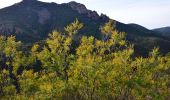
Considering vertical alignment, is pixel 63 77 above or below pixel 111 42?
below

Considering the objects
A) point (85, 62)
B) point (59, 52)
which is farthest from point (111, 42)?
point (85, 62)

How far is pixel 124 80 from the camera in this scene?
59.7 metres

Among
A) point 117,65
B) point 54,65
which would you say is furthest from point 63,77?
point 117,65

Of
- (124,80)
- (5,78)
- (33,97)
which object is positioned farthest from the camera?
(5,78)

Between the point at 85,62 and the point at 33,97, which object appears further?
the point at 33,97

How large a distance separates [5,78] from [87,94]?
1750 centimetres

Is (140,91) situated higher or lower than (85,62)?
lower

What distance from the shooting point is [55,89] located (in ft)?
203

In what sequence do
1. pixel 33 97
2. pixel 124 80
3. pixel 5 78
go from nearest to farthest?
pixel 124 80 < pixel 33 97 < pixel 5 78

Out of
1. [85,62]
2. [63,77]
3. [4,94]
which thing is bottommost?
[4,94]

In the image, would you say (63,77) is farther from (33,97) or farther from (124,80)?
(124,80)

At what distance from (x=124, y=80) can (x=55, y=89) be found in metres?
11.9

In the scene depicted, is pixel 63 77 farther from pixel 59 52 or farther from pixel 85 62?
pixel 85 62

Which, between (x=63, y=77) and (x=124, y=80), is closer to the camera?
(x=124, y=80)
